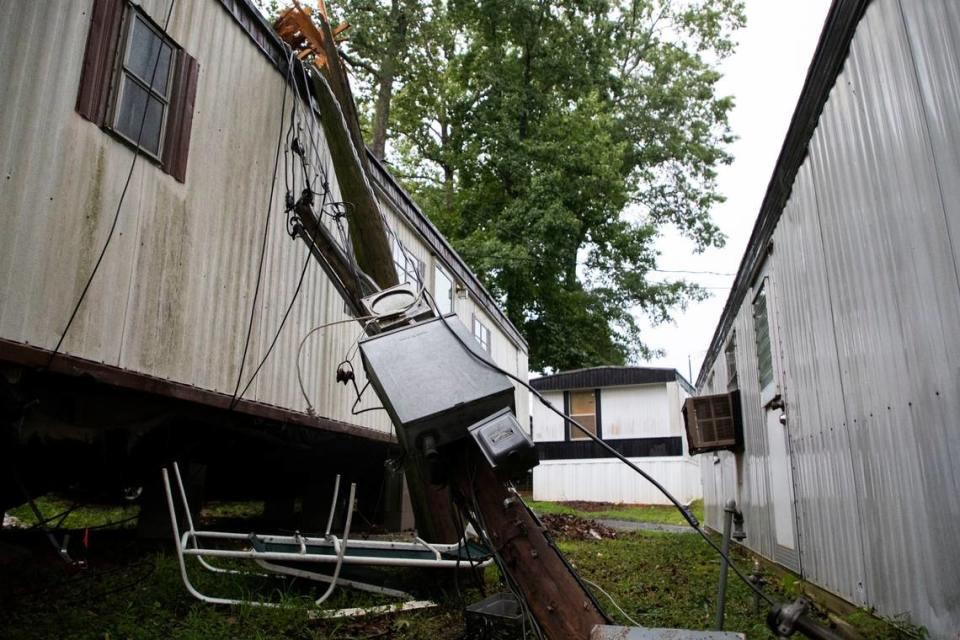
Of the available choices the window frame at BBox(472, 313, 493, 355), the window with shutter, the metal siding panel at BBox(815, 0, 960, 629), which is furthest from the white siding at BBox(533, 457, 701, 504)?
the window with shutter

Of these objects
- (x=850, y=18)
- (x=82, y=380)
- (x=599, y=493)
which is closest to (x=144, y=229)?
(x=82, y=380)

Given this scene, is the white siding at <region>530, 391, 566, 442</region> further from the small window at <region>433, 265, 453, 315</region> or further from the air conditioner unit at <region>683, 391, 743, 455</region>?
the air conditioner unit at <region>683, 391, 743, 455</region>

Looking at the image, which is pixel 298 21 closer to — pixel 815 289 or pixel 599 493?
pixel 815 289

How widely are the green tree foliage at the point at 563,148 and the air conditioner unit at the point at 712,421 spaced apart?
12880mm

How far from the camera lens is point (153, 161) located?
4684 mm

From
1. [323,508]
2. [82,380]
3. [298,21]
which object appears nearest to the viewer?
[82,380]

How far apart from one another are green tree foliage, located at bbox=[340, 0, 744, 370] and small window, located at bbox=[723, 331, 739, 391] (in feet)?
39.8

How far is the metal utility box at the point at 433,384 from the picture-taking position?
2.91m

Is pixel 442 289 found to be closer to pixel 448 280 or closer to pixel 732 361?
pixel 448 280

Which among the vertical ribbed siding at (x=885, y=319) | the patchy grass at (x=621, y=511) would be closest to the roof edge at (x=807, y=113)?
the vertical ribbed siding at (x=885, y=319)

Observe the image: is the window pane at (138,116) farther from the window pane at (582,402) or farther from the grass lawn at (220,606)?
the window pane at (582,402)

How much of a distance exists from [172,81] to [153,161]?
73 cm

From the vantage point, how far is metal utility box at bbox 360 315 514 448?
115 inches

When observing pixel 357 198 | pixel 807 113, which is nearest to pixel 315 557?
pixel 357 198
